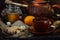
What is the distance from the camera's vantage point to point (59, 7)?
1448 millimetres

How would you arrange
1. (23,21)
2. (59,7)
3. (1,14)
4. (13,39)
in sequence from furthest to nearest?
(59,7) → (1,14) → (23,21) → (13,39)

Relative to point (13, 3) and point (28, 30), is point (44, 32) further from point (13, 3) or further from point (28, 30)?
point (13, 3)

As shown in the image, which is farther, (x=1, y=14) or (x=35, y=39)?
(x=1, y=14)

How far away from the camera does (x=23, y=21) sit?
114 centimetres

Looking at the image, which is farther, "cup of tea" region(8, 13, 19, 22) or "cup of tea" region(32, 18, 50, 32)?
"cup of tea" region(8, 13, 19, 22)

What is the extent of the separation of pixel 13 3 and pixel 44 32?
2.02 ft

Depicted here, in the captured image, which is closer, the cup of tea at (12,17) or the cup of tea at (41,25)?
the cup of tea at (41,25)

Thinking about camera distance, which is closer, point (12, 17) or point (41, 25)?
point (41, 25)

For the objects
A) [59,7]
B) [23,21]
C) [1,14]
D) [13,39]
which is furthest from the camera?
[59,7]

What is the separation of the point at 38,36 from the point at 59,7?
23.8 inches

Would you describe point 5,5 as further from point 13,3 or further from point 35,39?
point 35,39

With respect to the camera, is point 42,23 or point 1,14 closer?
point 42,23

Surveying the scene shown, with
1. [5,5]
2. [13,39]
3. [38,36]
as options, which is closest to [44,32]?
[38,36]

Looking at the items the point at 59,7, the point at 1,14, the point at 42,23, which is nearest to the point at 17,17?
the point at 1,14
